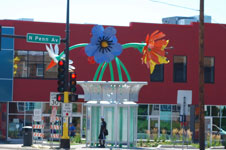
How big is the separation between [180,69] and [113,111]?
15799 millimetres

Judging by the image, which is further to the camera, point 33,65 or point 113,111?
point 33,65

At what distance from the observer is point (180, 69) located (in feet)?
164

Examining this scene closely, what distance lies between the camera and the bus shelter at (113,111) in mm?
35125

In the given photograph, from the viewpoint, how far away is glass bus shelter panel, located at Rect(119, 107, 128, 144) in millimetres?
35312

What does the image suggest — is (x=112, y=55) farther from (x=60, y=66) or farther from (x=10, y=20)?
(x=10, y=20)

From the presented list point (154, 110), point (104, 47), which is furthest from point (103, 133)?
point (154, 110)

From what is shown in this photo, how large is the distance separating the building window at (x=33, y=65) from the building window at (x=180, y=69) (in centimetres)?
1009

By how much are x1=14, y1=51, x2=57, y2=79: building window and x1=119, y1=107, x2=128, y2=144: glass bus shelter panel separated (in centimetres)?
1391

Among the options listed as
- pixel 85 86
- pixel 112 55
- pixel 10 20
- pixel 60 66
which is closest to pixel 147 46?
pixel 112 55

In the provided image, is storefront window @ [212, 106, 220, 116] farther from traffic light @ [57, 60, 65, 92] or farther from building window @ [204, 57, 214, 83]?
traffic light @ [57, 60, 65, 92]

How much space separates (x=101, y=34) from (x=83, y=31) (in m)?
11.8

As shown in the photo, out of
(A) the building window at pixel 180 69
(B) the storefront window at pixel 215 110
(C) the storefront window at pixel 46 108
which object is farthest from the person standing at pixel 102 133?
(B) the storefront window at pixel 215 110

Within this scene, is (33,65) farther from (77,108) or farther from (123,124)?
(123,124)

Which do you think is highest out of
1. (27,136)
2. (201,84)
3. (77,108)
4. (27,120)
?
(201,84)
